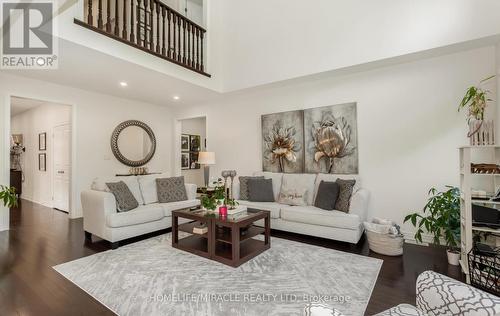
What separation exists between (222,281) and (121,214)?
1759 millimetres

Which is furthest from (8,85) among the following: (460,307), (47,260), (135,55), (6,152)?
(460,307)

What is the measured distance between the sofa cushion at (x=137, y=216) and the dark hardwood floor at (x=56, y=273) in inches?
13.3

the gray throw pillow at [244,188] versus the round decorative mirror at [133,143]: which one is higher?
the round decorative mirror at [133,143]

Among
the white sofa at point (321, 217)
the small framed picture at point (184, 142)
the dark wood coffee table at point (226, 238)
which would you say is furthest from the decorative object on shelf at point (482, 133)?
the small framed picture at point (184, 142)

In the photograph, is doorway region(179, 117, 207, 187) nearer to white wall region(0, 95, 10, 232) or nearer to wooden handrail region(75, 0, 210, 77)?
wooden handrail region(75, 0, 210, 77)

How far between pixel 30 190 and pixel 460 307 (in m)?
9.08

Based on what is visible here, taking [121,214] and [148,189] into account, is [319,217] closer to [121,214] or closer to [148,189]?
[121,214]

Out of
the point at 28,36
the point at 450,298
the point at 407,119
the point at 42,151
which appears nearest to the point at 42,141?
the point at 42,151

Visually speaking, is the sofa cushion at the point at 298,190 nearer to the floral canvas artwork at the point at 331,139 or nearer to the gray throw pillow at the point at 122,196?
the floral canvas artwork at the point at 331,139

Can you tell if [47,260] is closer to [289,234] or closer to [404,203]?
[289,234]

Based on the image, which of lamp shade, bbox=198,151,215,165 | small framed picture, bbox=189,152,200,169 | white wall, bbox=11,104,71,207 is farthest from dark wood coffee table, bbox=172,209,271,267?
small framed picture, bbox=189,152,200,169

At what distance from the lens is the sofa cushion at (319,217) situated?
3.12 meters

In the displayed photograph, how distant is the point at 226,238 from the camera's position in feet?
9.59

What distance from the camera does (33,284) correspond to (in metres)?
2.28
